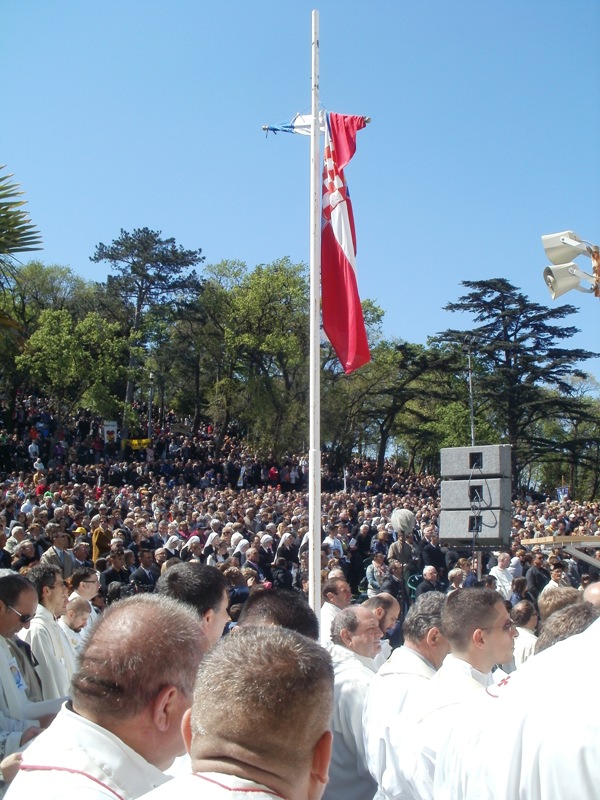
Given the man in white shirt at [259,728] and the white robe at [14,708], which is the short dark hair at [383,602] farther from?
the man in white shirt at [259,728]

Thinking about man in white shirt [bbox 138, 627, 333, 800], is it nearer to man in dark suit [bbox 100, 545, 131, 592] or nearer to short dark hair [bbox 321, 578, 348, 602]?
short dark hair [bbox 321, 578, 348, 602]

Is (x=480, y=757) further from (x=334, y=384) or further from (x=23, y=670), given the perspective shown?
(x=334, y=384)

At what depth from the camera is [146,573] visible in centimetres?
1177

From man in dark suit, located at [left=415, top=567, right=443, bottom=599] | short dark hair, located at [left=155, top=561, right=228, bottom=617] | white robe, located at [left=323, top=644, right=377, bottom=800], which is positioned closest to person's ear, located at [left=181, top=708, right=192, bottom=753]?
short dark hair, located at [left=155, top=561, right=228, bottom=617]

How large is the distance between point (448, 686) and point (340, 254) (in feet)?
16.8

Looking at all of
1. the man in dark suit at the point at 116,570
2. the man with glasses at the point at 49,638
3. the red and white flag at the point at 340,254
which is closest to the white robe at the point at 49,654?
the man with glasses at the point at 49,638

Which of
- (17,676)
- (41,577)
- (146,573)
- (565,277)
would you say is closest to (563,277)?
(565,277)

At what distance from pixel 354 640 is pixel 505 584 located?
10.5 meters

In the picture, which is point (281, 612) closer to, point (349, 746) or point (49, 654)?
point (349, 746)

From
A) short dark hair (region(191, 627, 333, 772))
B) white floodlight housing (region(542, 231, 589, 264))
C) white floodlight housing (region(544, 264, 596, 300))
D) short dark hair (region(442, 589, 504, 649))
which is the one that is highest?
white floodlight housing (region(542, 231, 589, 264))

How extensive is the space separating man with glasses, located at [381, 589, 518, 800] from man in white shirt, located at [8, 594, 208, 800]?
116 centimetres

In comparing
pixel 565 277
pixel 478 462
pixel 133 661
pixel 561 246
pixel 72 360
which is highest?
pixel 72 360

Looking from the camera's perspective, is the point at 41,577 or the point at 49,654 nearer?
the point at 49,654

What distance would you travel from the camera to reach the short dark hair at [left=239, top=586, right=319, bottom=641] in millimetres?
4000
